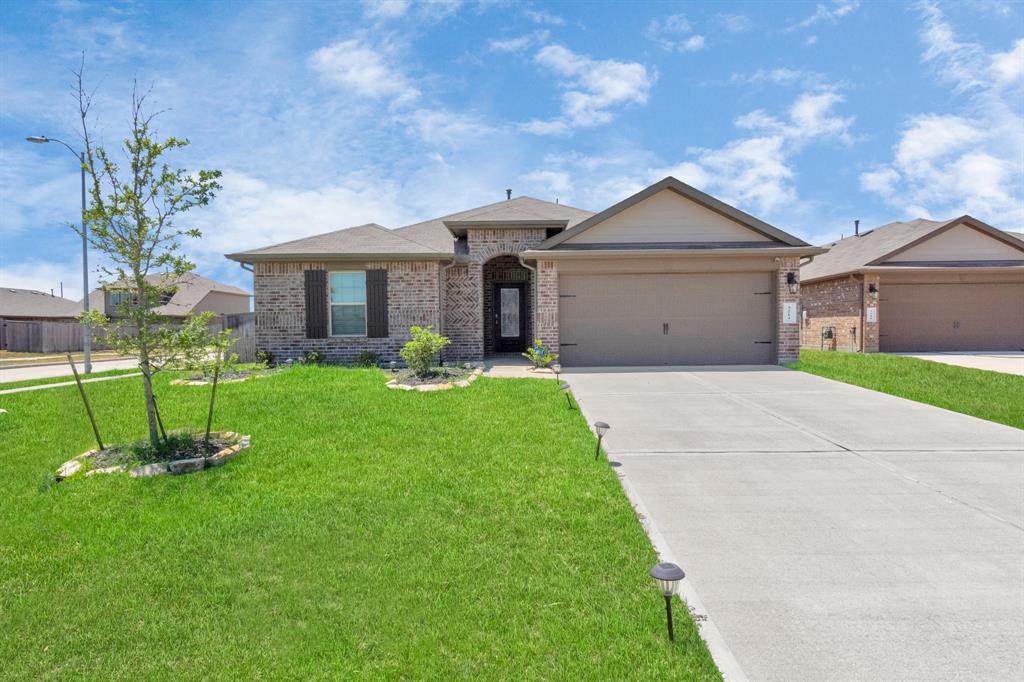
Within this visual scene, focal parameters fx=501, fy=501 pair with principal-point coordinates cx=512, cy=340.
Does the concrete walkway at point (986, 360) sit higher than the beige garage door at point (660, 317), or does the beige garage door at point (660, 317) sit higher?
the beige garage door at point (660, 317)

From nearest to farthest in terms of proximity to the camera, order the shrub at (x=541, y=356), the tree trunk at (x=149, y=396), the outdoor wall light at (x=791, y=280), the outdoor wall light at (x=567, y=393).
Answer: the tree trunk at (x=149, y=396)
the outdoor wall light at (x=567, y=393)
the shrub at (x=541, y=356)
the outdoor wall light at (x=791, y=280)

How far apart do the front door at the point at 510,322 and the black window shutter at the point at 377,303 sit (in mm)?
3861

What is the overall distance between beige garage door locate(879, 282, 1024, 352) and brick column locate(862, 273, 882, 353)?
1.85 ft

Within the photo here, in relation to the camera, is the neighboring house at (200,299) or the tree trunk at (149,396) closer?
the tree trunk at (149,396)

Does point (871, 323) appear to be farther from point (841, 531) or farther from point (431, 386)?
point (841, 531)

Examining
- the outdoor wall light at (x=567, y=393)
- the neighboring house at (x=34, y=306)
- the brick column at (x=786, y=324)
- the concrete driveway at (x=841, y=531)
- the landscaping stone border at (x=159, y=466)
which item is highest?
the neighboring house at (x=34, y=306)

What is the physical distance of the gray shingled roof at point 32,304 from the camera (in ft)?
105

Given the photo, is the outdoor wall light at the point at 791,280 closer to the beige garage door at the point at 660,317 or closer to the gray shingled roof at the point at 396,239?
the beige garage door at the point at 660,317

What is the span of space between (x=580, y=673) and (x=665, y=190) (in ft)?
38.8

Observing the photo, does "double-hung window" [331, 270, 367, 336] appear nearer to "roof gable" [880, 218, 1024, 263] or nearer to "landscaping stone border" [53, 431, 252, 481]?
"landscaping stone border" [53, 431, 252, 481]

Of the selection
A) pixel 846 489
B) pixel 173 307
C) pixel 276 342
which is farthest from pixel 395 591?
pixel 173 307

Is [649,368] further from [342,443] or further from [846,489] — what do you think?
[342,443]

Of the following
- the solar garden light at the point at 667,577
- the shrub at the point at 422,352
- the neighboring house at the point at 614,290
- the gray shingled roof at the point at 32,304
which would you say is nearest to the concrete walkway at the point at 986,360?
the neighboring house at the point at 614,290

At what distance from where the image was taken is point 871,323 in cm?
1595
